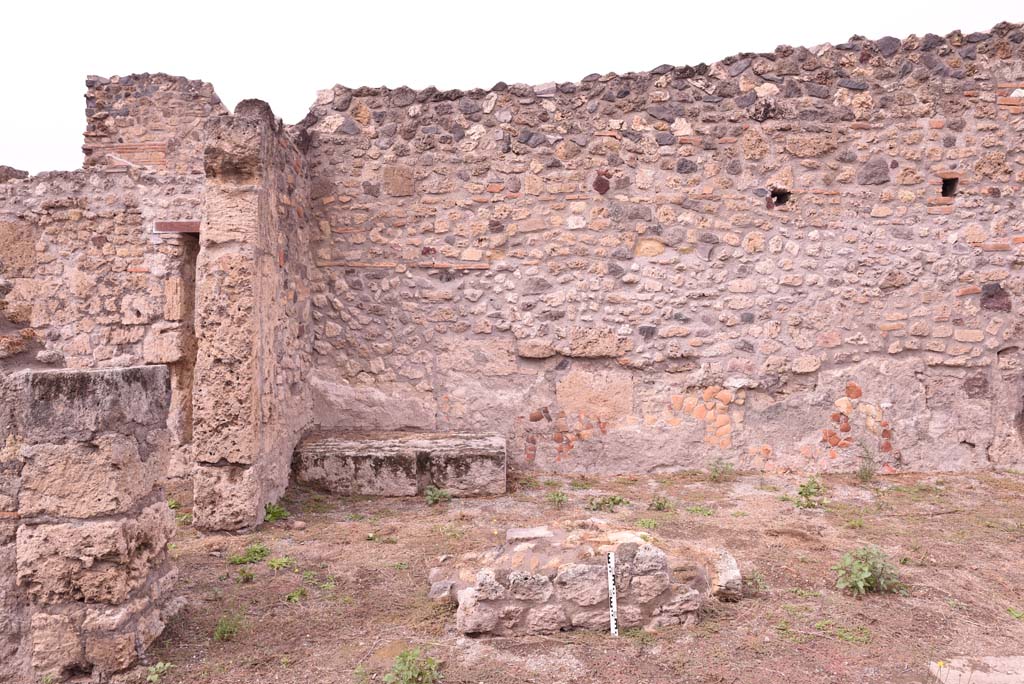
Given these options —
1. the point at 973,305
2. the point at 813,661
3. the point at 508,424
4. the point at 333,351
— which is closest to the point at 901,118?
the point at 973,305

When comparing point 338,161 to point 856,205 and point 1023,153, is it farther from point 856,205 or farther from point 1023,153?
point 1023,153

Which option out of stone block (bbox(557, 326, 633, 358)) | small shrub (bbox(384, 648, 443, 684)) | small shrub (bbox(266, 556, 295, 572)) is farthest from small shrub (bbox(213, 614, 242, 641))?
stone block (bbox(557, 326, 633, 358))

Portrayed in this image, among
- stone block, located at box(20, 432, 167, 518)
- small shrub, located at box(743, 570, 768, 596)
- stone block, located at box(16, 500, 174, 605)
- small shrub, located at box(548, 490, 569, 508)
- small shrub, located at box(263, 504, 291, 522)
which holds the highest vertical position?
stone block, located at box(20, 432, 167, 518)

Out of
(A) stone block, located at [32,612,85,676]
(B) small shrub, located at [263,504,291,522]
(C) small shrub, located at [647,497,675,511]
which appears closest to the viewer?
(A) stone block, located at [32,612,85,676]

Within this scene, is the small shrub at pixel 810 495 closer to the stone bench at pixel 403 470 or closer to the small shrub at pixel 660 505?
the small shrub at pixel 660 505

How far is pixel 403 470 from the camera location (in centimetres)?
535

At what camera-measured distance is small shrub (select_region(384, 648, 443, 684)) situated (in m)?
2.61

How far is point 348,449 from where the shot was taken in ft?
17.9

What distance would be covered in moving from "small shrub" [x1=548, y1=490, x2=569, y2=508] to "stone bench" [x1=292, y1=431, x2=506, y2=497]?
0.41 m

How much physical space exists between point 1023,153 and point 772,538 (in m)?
4.38

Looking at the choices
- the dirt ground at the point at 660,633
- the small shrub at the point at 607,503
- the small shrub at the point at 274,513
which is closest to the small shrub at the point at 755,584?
the dirt ground at the point at 660,633

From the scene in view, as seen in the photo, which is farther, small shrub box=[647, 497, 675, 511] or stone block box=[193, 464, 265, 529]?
small shrub box=[647, 497, 675, 511]

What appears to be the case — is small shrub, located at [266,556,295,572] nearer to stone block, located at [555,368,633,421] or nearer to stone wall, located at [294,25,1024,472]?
stone wall, located at [294,25,1024,472]

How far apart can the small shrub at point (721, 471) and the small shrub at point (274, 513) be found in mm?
3530
